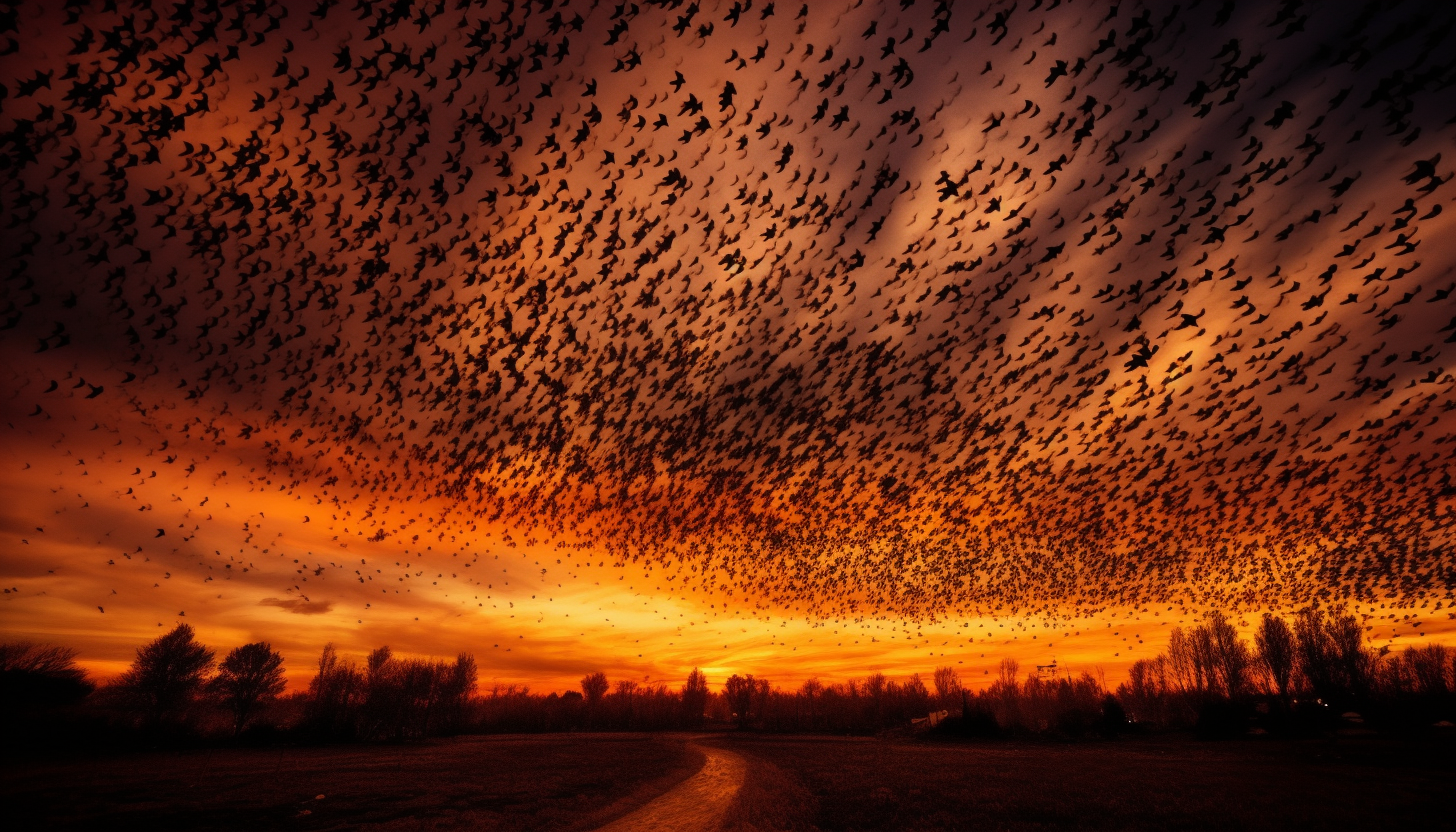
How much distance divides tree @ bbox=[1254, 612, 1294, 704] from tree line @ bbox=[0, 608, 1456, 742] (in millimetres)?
164

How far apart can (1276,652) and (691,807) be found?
104 m

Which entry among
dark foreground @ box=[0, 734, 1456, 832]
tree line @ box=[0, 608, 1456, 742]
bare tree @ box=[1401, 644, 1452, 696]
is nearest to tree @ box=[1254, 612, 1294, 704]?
tree line @ box=[0, 608, 1456, 742]

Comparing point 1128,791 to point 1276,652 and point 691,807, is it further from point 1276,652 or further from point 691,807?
point 1276,652

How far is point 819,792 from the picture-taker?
26.9m

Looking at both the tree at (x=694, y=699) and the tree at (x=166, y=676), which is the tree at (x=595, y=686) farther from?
the tree at (x=166, y=676)

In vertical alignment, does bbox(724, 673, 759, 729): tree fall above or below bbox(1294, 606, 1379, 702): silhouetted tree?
below

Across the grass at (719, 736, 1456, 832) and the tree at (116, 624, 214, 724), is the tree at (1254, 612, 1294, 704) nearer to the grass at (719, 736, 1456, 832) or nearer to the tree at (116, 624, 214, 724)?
the grass at (719, 736, 1456, 832)

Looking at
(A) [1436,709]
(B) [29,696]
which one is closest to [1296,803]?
(A) [1436,709]

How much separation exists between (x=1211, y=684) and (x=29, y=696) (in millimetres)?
150318

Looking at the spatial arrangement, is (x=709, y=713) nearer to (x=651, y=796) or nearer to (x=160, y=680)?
(x=160, y=680)

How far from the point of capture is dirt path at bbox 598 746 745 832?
1977 centimetres

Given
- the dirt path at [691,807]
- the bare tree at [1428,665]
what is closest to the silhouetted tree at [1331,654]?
the bare tree at [1428,665]

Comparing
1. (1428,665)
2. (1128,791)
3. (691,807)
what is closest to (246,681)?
(691,807)

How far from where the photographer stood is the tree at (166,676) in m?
63.4
